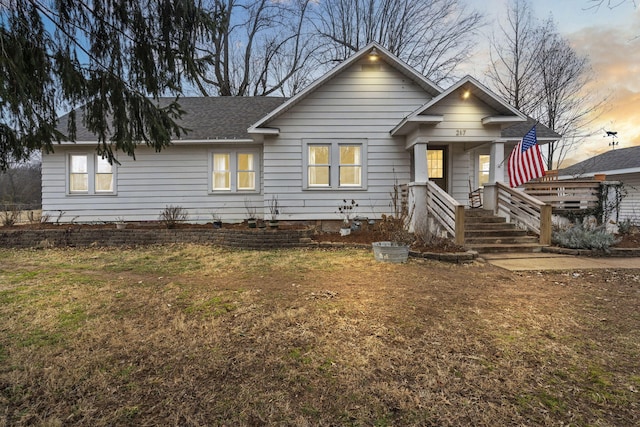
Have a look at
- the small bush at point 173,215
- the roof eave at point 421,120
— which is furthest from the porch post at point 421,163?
the small bush at point 173,215

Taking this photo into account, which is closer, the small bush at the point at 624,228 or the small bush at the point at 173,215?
the small bush at the point at 624,228

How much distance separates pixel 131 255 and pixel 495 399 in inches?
308

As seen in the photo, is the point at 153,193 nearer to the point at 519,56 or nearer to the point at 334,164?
the point at 334,164

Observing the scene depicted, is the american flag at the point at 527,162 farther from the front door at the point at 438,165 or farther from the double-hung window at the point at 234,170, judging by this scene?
the double-hung window at the point at 234,170

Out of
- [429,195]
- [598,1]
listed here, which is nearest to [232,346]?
[598,1]

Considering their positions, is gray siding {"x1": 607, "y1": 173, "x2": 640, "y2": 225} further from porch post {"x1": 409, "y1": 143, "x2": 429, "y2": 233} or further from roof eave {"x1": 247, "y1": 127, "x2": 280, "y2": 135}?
roof eave {"x1": 247, "y1": 127, "x2": 280, "y2": 135}

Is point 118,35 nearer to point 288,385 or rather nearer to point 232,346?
point 232,346

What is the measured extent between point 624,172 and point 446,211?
1331cm

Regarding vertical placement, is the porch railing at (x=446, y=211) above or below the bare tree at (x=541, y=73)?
below

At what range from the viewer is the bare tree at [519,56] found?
59.4 ft

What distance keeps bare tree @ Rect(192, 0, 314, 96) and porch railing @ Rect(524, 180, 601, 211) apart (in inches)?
657

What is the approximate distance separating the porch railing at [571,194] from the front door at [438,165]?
2.37 meters

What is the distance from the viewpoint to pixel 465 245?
23.8ft

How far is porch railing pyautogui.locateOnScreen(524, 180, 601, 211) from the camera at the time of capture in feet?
30.6
